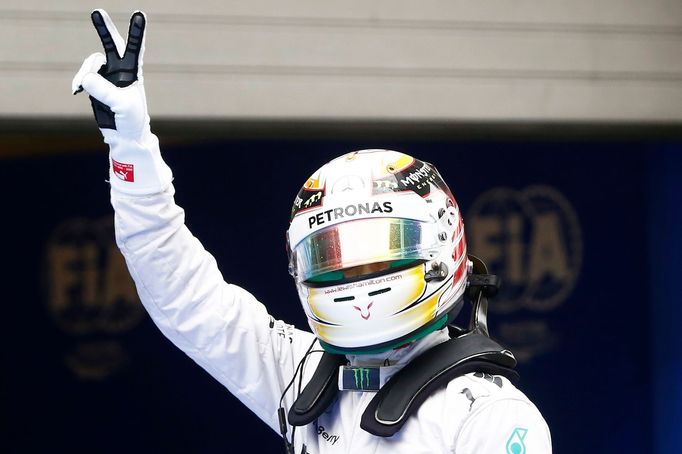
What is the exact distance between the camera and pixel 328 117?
3643 mm

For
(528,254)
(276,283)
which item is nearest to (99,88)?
(276,283)

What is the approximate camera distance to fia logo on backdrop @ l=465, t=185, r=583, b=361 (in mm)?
4812

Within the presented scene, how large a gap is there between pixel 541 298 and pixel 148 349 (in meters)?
1.69

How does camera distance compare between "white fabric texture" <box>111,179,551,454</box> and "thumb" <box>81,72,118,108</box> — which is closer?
"white fabric texture" <box>111,179,551,454</box>

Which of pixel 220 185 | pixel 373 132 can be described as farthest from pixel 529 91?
pixel 220 185

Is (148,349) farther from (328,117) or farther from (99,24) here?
(99,24)

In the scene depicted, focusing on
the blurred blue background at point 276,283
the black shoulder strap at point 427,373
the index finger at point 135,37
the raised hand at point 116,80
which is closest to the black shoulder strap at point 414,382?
the black shoulder strap at point 427,373

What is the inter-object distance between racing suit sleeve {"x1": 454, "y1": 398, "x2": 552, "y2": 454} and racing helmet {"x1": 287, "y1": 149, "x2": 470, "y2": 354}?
0.20 metres

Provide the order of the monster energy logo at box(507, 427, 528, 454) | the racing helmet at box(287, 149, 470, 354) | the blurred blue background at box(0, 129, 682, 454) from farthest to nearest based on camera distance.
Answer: the blurred blue background at box(0, 129, 682, 454), the racing helmet at box(287, 149, 470, 354), the monster energy logo at box(507, 427, 528, 454)

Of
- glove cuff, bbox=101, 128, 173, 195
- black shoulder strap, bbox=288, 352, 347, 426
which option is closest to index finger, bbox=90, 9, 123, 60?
glove cuff, bbox=101, 128, 173, 195

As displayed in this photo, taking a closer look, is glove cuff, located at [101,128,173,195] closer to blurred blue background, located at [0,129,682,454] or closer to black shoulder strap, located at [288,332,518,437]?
black shoulder strap, located at [288,332,518,437]

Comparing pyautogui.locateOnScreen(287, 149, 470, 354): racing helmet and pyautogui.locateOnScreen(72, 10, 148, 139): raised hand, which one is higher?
pyautogui.locateOnScreen(72, 10, 148, 139): raised hand

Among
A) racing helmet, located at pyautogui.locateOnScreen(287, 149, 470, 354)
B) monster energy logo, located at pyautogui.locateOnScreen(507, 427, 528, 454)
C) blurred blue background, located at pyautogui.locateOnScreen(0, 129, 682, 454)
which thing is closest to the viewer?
monster energy logo, located at pyautogui.locateOnScreen(507, 427, 528, 454)

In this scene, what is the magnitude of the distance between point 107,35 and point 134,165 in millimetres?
242
